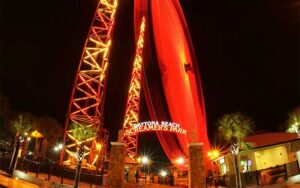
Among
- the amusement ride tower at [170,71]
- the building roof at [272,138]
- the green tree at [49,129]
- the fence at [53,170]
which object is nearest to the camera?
the fence at [53,170]

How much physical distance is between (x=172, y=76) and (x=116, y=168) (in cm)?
5179

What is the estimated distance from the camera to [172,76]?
235ft

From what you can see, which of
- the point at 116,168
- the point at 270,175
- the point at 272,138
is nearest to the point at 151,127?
the point at 272,138

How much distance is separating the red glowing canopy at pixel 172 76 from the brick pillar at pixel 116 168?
4388 cm

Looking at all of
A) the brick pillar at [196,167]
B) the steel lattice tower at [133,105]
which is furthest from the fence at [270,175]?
the steel lattice tower at [133,105]

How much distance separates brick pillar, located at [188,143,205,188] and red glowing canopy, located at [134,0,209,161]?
4419 cm

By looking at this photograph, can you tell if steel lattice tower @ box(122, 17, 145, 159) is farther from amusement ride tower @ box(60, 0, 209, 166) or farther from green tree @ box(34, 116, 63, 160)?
green tree @ box(34, 116, 63, 160)

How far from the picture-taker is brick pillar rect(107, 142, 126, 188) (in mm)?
20795

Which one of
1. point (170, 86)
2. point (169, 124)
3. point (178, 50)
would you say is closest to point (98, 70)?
point (169, 124)

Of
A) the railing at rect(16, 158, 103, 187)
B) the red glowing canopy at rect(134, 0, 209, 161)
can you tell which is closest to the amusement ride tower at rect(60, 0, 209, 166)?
the red glowing canopy at rect(134, 0, 209, 161)

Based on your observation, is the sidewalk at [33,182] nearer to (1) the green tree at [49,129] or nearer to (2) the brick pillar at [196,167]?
(2) the brick pillar at [196,167]

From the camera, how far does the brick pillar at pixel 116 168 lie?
68.2ft

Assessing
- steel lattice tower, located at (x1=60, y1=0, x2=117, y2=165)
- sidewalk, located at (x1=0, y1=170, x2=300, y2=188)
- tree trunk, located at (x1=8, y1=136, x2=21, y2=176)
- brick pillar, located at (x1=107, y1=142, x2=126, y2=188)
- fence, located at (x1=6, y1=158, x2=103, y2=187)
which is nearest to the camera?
sidewalk, located at (x1=0, y1=170, x2=300, y2=188)

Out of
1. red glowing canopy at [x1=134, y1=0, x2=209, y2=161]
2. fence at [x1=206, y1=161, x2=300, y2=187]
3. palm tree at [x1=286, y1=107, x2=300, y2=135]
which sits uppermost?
red glowing canopy at [x1=134, y1=0, x2=209, y2=161]
